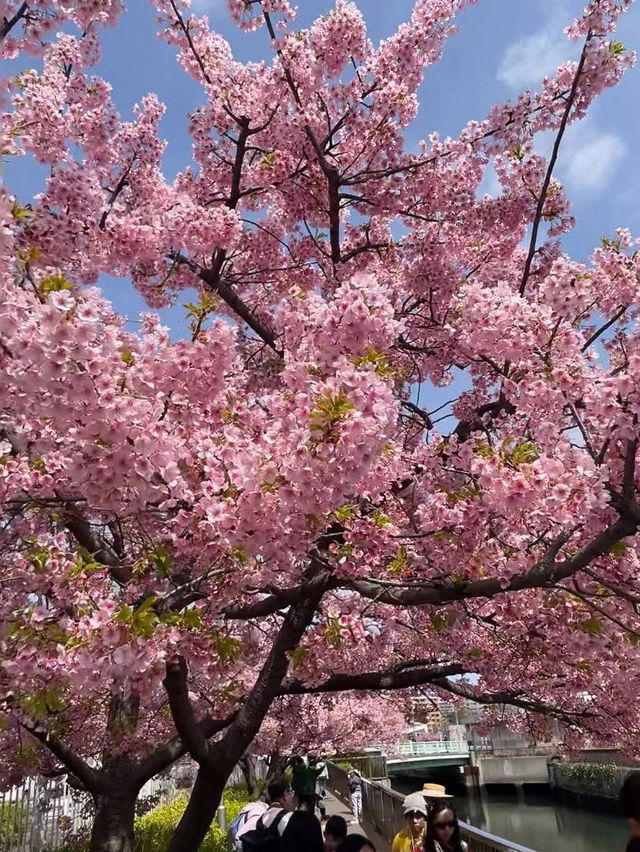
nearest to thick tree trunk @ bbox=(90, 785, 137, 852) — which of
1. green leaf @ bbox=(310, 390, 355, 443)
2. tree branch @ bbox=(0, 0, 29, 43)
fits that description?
green leaf @ bbox=(310, 390, 355, 443)

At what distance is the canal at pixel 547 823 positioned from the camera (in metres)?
22.1

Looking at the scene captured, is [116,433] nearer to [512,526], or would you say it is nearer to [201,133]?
[512,526]

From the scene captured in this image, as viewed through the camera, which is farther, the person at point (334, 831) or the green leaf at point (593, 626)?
the person at point (334, 831)

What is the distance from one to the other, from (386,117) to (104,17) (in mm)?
2769

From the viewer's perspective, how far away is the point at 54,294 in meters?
2.86

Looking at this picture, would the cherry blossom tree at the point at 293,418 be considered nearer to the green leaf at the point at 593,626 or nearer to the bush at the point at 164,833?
the green leaf at the point at 593,626

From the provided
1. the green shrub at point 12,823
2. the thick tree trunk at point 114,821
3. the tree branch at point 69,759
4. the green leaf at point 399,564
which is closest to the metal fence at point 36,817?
the green shrub at point 12,823

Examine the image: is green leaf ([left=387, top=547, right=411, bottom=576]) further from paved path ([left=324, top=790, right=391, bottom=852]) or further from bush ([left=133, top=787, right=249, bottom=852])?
bush ([left=133, top=787, right=249, bottom=852])

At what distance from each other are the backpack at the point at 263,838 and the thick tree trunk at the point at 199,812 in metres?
0.91

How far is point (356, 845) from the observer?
4734 millimetres

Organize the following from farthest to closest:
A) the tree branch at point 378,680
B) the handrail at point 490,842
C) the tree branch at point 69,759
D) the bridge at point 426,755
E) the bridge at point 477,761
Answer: the bridge at point 426,755 → the bridge at point 477,761 → the tree branch at point 378,680 → the tree branch at point 69,759 → the handrail at point 490,842

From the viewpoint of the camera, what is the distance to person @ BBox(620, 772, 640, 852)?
2820mm

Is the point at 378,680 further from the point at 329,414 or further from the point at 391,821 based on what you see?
the point at 391,821

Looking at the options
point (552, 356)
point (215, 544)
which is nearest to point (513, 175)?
point (552, 356)
